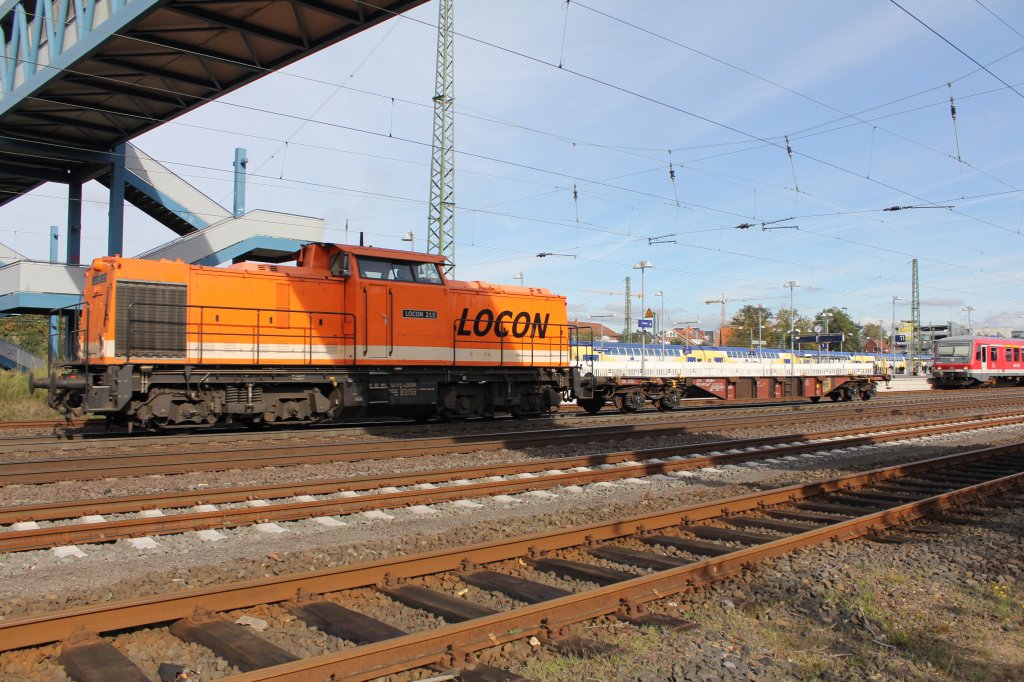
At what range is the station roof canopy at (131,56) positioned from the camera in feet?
61.5

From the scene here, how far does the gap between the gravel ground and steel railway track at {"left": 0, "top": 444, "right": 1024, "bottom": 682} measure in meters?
0.11

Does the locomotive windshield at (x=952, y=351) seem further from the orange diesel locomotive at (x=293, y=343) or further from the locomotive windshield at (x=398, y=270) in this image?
the locomotive windshield at (x=398, y=270)

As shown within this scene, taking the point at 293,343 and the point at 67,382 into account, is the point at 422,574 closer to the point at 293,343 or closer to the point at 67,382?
the point at 293,343

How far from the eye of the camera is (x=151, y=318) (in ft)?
41.2

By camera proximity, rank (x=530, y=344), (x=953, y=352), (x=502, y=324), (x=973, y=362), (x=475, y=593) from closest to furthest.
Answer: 1. (x=475, y=593)
2. (x=502, y=324)
3. (x=530, y=344)
4. (x=973, y=362)
5. (x=953, y=352)

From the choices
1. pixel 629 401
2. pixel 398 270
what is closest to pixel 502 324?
pixel 398 270

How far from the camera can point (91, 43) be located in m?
19.6

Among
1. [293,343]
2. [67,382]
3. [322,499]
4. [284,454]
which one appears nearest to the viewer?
[322,499]

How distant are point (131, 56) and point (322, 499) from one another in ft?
61.8

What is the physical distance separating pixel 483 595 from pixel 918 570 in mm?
3702

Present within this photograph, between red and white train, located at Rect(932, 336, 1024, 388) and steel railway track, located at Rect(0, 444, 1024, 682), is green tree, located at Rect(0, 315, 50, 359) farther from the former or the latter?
red and white train, located at Rect(932, 336, 1024, 388)

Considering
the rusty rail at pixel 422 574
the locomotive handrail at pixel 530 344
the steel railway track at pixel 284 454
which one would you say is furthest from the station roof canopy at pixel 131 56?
the rusty rail at pixel 422 574

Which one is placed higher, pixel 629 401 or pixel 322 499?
pixel 629 401

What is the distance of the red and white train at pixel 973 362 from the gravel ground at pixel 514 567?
37320 millimetres
